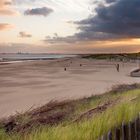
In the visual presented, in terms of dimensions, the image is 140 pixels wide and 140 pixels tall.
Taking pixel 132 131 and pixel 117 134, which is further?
pixel 132 131

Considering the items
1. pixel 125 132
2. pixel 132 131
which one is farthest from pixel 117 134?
pixel 132 131

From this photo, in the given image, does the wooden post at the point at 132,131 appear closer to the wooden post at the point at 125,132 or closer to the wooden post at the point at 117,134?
the wooden post at the point at 125,132

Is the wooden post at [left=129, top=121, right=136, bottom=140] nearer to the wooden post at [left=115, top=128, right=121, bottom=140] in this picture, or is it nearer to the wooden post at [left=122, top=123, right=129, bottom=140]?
the wooden post at [left=122, top=123, right=129, bottom=140]

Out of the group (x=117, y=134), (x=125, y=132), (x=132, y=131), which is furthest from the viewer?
(x=132, y=131)

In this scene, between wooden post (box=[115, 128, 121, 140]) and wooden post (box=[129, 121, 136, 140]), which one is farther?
wooden post (box=[129, 121, 136, 140])

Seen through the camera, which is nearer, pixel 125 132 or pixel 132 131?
pixel 125 132

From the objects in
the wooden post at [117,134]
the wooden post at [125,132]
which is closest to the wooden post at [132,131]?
the wooden post at [125,132]

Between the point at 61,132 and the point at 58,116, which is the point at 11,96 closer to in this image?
the point at 58,116

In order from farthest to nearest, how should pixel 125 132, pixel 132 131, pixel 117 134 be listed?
pixel 132 131, pixel 125 132, pixel 117 134

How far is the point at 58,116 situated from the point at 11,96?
8.02 metres

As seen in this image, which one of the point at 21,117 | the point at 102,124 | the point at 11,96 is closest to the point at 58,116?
the point at 21,117

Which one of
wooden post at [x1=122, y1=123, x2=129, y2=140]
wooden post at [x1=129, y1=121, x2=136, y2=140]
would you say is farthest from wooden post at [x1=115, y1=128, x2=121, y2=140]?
wooden post at [x1=129, y1=121, x2=136, y2=140]

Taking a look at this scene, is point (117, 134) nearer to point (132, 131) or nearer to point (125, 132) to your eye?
point (125, 132)

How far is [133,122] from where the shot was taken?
5.20m
